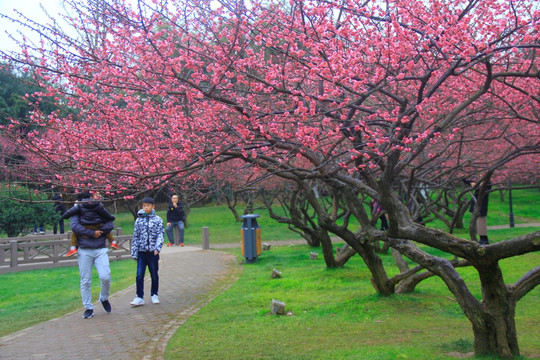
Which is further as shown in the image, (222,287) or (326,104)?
(222,287)

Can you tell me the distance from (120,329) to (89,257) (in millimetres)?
1510

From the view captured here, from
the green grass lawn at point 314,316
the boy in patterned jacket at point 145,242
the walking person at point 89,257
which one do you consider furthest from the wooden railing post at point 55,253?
the walking person at point 89,257

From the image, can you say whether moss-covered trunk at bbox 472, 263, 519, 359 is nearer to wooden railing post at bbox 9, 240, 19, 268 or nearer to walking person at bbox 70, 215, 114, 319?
walking person at bbox 70, 215, 114, 319

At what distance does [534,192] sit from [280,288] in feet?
120

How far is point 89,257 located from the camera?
27.5ft

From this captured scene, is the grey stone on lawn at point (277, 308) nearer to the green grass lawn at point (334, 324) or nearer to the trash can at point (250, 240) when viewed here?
the green grass lawn at point (334, 324)

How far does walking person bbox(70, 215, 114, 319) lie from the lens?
8.24 metres

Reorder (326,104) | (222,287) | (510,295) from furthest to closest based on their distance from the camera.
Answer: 1. (222,287)
2. (326,104)
3. (510,295)

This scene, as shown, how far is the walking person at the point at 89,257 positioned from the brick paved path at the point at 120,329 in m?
0.29

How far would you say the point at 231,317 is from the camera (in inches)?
314

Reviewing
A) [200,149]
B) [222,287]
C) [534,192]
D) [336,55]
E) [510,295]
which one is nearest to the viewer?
[510,295]

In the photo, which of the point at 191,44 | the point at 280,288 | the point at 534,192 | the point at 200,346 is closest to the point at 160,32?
the point at 191,44

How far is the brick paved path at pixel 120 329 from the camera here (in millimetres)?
6258

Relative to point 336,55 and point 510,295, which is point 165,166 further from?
point 510,295
